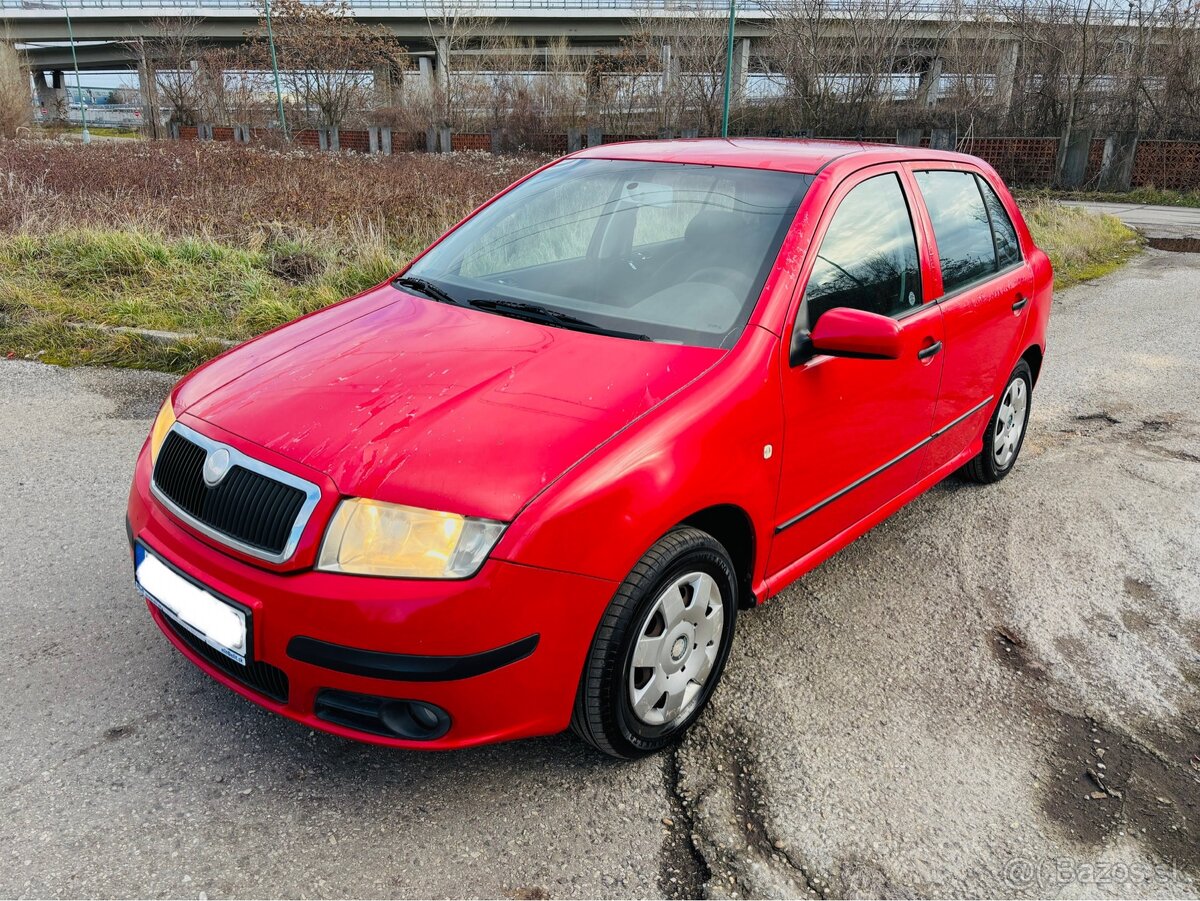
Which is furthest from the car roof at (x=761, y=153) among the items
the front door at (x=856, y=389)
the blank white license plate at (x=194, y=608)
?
the blank white license plate at (x=194, y=608)

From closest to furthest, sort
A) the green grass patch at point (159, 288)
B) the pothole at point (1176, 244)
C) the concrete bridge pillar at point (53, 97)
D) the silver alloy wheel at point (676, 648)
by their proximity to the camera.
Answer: the silver alloy wheel at point (676, 648)
the green grass patch at point (159, 288)
the pothole at point (1176, 244)
the concrete bridge pillar at point (53, 97)

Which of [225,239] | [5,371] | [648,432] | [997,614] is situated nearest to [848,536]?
[997,614]

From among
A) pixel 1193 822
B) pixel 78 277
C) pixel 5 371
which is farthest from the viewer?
pixel 78 277

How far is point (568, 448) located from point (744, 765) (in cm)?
109

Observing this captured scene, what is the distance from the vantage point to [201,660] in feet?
8.02

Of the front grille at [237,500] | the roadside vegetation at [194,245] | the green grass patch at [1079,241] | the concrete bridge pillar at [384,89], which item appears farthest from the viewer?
the concrete bridge pillar at [384,89]

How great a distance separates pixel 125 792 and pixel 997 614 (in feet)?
9.82

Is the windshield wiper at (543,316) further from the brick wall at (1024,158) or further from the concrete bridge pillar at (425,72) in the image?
the concrete bridge pillar at (425,72)

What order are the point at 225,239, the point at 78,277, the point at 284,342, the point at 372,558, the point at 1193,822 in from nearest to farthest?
the point at 372,558 → the point at 1193,822 → the point at 284,342 → the point at 78,277 → the point at 225,239

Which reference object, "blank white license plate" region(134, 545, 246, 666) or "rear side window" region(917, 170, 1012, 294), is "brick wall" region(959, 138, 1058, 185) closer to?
"rear side window" region(917, 170, 1012, 294)

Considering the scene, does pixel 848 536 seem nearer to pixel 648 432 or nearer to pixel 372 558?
pixel 648 432

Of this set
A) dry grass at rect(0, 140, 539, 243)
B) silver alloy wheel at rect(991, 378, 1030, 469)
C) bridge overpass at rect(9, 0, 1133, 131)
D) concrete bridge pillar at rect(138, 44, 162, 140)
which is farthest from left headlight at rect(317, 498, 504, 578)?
concrete bridge pillar at rect(138, 44, 162, 140)

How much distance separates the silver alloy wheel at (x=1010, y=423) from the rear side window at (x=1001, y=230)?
627mm

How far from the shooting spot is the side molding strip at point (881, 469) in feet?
9.48
